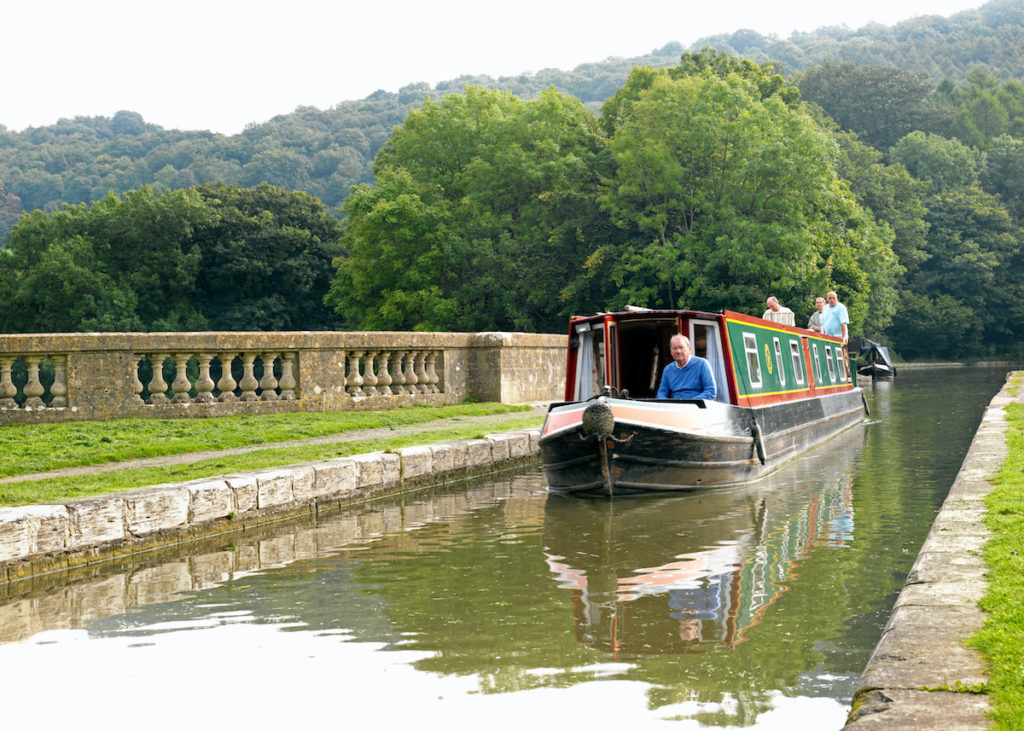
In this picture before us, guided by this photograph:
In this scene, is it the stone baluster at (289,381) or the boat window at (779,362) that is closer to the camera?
the stone baluster at (289,381)

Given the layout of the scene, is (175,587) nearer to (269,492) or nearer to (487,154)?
(269,492)

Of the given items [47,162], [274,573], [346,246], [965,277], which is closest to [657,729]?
[274,573]

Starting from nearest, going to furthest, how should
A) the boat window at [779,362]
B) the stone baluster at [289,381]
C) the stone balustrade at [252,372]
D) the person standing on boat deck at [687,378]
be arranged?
the person standing on boat deck at [687,378]
the stone balustrade at [252,372]
the stone baluster at [289,381]
the boat window at [779,362]

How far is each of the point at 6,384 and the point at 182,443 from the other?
2958 millimetres

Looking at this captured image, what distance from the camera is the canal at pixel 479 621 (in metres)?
3.90

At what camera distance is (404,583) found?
6.06 m

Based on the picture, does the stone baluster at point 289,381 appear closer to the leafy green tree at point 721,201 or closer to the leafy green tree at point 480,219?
the leafy green tree at point 721,201

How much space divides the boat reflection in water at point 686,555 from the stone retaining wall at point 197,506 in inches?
59.2

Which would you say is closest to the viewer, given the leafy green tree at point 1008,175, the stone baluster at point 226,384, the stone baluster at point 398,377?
the stone baluster at point 226,384

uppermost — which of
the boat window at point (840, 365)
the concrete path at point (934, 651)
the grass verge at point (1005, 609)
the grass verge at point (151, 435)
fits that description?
the boat window at point (840, 365)

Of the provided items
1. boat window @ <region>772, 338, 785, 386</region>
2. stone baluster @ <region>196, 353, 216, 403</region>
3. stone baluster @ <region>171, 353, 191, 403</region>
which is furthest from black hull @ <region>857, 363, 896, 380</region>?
stone baluster @ <region>171, 353, 191, 403</region>

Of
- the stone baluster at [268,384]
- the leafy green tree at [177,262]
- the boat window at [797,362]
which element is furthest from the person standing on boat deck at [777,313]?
the leafy green tree at [177,262]

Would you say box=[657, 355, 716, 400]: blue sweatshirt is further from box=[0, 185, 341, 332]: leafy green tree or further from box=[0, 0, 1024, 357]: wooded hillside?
box=[0, 185, 341, 332]: leafy green tree

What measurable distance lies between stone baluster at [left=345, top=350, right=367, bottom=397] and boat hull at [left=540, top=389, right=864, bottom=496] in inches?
162
